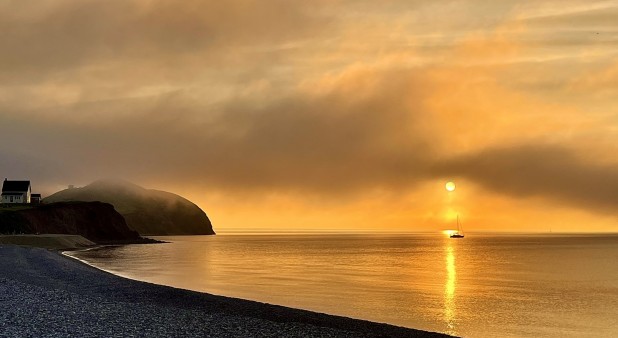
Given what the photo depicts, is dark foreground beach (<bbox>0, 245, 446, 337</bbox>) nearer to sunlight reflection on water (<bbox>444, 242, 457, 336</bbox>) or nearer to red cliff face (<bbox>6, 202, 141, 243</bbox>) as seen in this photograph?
sunlight reflection on water (<bbox>444, 242, 457, 336</bbox>)

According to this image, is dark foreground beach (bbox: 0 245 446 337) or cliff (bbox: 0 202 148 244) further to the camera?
cliff (bbox: 0 202 148 244)

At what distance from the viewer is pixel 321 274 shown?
255 feet

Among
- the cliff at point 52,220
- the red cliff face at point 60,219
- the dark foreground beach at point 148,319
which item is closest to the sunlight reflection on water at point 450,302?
the dark foreground beach at point 148,319

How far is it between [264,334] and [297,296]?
26.9 m

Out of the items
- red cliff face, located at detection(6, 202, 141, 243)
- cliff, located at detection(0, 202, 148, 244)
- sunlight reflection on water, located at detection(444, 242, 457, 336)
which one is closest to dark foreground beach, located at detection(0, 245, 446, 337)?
sunlight reflection on water, located at detection(444, 242, 457, 336)

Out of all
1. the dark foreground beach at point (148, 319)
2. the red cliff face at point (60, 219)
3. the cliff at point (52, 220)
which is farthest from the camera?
the red cliff face at point (60, 219)

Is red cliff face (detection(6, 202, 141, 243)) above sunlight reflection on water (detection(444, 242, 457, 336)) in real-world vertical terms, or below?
above

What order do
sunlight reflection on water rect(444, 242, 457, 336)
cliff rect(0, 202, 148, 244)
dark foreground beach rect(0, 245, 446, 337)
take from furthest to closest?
1. cliff rect(0, 202, 148, 244)
2. sunlight reflection on water rect(444, 242, 457, 336)
3. dark foreground beach rect(0, 245, 446, 337)

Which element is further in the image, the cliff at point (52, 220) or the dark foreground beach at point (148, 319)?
the cliff at point (52, 220)

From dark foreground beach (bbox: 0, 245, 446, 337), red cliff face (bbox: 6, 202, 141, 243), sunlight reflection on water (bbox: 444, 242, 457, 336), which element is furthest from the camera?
red cliff face (bbox: 6, 202, 141, 243)

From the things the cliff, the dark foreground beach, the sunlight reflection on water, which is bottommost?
the sunlight reflection on water

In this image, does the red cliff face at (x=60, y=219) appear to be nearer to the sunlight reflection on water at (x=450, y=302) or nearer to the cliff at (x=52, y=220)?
the cliff at (x=52, y=220)

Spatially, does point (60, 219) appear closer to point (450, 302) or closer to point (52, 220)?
point (52, 220)

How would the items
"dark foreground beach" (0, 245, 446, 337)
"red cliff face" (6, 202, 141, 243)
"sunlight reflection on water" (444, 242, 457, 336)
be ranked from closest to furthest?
"dark foreground beach" (0, 245, 446, 337)
"sunlight reflection on water" (444, 242, 457, 336)
"red cliff face" (6, 202, 141, 243)
